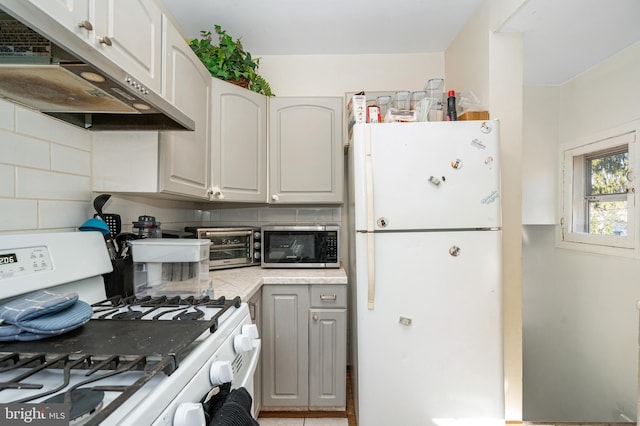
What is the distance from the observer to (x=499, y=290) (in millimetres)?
1391

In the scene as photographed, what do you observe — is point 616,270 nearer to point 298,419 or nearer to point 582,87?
point 582,87

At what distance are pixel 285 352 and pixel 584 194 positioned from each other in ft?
8.31

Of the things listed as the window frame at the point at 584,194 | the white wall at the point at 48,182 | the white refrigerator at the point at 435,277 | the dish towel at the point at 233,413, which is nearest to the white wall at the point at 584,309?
the window frame at the point at 584,194

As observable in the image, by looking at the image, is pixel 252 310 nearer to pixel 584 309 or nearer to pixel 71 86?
pixel 71 86

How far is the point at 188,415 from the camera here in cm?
50

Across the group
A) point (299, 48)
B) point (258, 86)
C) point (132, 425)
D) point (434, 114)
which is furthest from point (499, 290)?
point (299, 48)

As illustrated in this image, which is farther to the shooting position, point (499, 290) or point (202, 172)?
point (202, 172)

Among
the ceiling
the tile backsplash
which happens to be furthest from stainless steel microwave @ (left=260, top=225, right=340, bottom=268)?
the ceiling

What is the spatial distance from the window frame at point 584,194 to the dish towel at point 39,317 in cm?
274

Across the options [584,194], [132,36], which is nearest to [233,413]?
[132,36]

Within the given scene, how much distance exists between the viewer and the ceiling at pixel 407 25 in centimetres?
150

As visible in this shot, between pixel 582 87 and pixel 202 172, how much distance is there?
2.80 metres

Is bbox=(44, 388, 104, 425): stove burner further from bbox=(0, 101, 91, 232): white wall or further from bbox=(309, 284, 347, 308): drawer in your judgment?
bbox=(309, 284, 347, 308): drawer

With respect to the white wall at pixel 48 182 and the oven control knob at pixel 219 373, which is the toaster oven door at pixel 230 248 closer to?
the white wall at pixel 48 182
